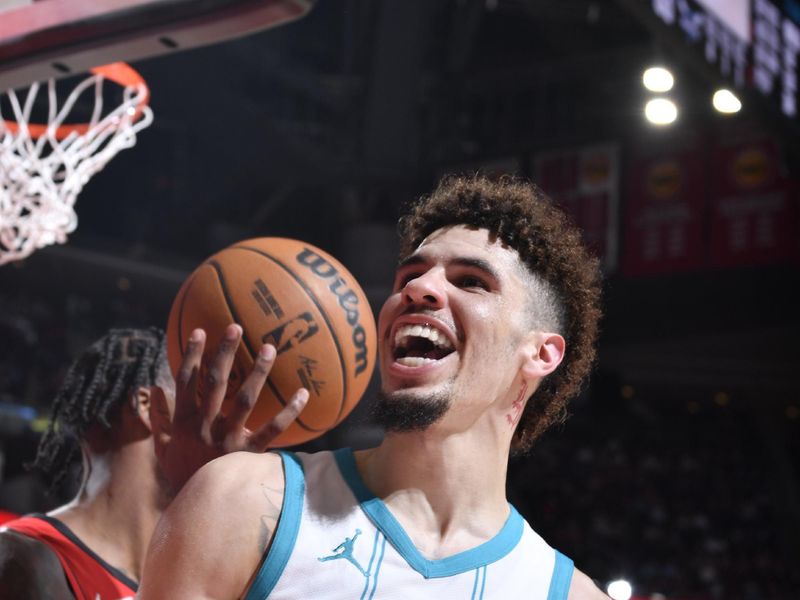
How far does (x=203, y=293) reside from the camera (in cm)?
231

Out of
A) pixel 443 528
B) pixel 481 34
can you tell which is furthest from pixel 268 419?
pixel 481 34

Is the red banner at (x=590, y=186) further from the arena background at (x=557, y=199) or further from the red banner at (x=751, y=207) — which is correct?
the red banner at (x=751, y=207)

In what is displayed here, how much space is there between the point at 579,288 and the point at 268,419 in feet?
2.25

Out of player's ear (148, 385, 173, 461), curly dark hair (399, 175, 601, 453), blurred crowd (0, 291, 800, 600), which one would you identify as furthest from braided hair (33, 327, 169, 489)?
blurred crowd (0, 291, 800, 600)

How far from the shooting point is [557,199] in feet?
36.1

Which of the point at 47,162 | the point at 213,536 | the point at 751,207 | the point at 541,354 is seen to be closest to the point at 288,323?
the point at 541,354

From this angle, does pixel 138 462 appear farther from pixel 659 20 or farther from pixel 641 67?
pixel 641 67

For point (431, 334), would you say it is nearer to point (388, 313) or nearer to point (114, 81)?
point (388, 313)

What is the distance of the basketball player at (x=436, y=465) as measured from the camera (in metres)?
1.75

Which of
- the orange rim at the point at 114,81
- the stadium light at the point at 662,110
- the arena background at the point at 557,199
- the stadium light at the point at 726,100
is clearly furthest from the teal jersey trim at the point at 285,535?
the arena background at the point at 557,199

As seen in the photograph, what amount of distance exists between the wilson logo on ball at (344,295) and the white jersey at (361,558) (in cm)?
40

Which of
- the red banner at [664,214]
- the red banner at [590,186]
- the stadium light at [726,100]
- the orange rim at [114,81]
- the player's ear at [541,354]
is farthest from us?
the red banner at [590,186]

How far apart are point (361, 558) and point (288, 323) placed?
0.63 meters

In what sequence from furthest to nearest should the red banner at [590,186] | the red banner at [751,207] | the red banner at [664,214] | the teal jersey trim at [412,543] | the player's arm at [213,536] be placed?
1. the red banner at [590,186]
2. the red banner at [664,214]
3. the red banner at [751,207]
4. the teal jersey trim at [412,543]
5. the player's arm at [213,536]
